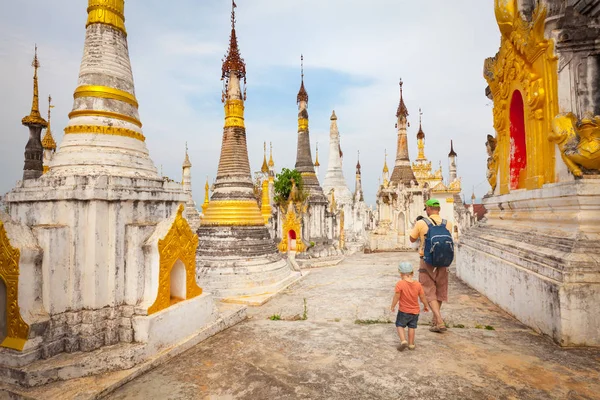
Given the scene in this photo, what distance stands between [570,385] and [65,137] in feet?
21.3

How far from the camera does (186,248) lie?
16.4ft

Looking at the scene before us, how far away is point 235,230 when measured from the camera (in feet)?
30.9

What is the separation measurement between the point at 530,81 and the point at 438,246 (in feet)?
11.8

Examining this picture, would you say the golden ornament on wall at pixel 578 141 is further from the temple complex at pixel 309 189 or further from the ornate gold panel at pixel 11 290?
the temple complex at pixel 309 189

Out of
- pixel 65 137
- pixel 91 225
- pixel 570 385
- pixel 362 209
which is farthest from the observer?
pixel 362 209

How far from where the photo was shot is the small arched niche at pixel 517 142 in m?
7.18

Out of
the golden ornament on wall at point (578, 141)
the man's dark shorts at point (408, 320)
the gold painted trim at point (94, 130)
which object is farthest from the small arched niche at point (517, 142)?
the gold painted trim at point (94, 130)

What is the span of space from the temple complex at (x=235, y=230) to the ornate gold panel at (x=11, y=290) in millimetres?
4728

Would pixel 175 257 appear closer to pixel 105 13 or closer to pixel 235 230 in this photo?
pixel 105 13

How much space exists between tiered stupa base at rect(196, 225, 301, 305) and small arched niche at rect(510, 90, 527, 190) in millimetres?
5831

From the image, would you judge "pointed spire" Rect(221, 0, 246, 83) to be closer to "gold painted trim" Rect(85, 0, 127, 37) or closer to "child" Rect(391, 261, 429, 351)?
"gold painted trim" Rect(85, 0, 127, 37)

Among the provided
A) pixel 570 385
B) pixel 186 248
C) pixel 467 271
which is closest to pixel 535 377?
pixel 570 385

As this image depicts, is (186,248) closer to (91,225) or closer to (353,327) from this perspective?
(91,225)

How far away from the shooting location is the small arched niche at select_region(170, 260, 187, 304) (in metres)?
4.94
